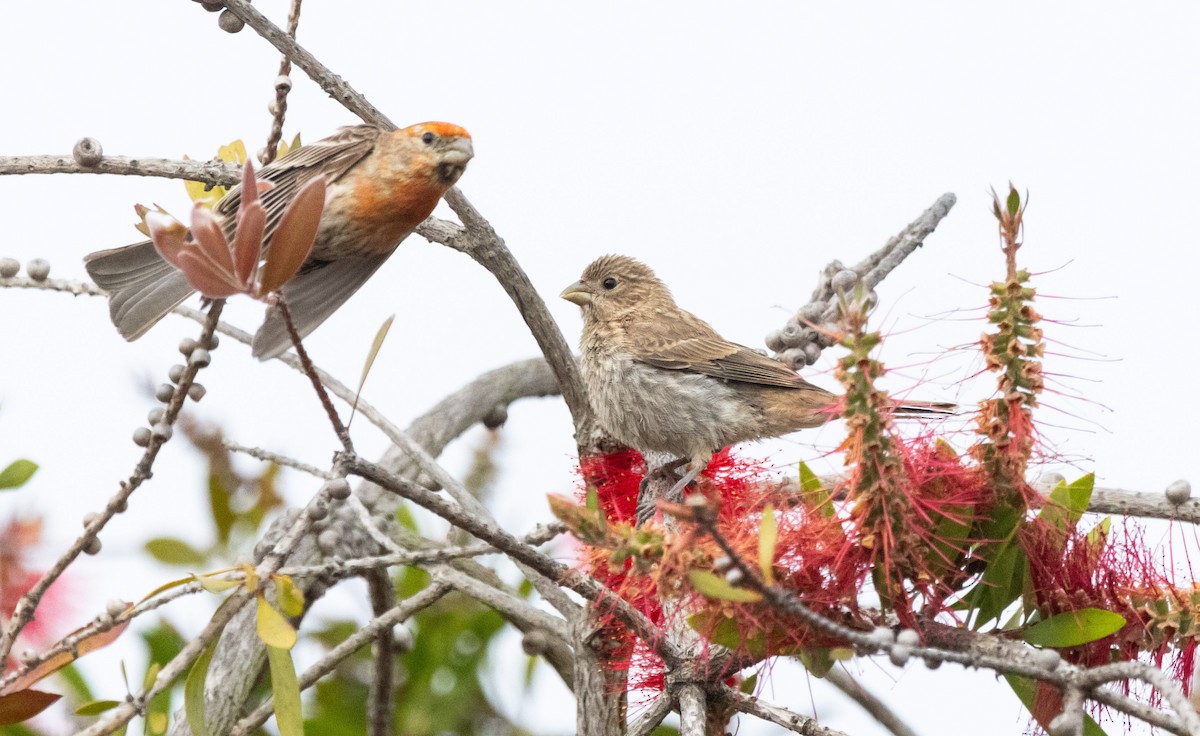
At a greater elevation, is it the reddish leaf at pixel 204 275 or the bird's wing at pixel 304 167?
the bird's wing at pixel 304 167

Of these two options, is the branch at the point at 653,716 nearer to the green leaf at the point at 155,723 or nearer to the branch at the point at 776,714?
the branch at the point at 776,714

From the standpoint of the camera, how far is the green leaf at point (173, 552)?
182 inches

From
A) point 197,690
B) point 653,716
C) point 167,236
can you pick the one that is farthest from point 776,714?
point 167,236

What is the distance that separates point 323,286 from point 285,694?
2.34m

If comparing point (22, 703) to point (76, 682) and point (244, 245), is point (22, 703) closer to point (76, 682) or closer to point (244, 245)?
point (244, 245)

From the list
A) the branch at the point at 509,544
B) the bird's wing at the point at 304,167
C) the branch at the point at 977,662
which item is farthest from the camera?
the bird's wing at the point at 304,167

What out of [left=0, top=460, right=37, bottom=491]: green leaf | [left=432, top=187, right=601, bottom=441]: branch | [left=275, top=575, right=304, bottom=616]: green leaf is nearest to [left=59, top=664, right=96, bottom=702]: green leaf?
[left=0, top=460, right=37, bottom=491]: green leaf

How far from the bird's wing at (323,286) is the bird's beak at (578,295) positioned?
1392 mm

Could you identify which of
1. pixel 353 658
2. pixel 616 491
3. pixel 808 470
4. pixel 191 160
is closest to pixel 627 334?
pixel 616 491

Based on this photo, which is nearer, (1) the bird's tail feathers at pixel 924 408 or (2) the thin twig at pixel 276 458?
(1) the bird's tail feathers at pixel 924 408

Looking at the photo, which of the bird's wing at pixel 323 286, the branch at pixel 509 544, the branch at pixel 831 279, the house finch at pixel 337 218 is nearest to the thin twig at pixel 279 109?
the house finch at pixel 337 218

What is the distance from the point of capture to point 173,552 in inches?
184

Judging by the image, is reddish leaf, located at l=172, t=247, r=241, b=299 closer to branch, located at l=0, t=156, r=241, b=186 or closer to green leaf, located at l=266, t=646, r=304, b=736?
green leaf, located at l=266, t=646, r=304, b=736

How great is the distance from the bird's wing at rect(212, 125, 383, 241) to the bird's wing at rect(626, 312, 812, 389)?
5.12 feet
